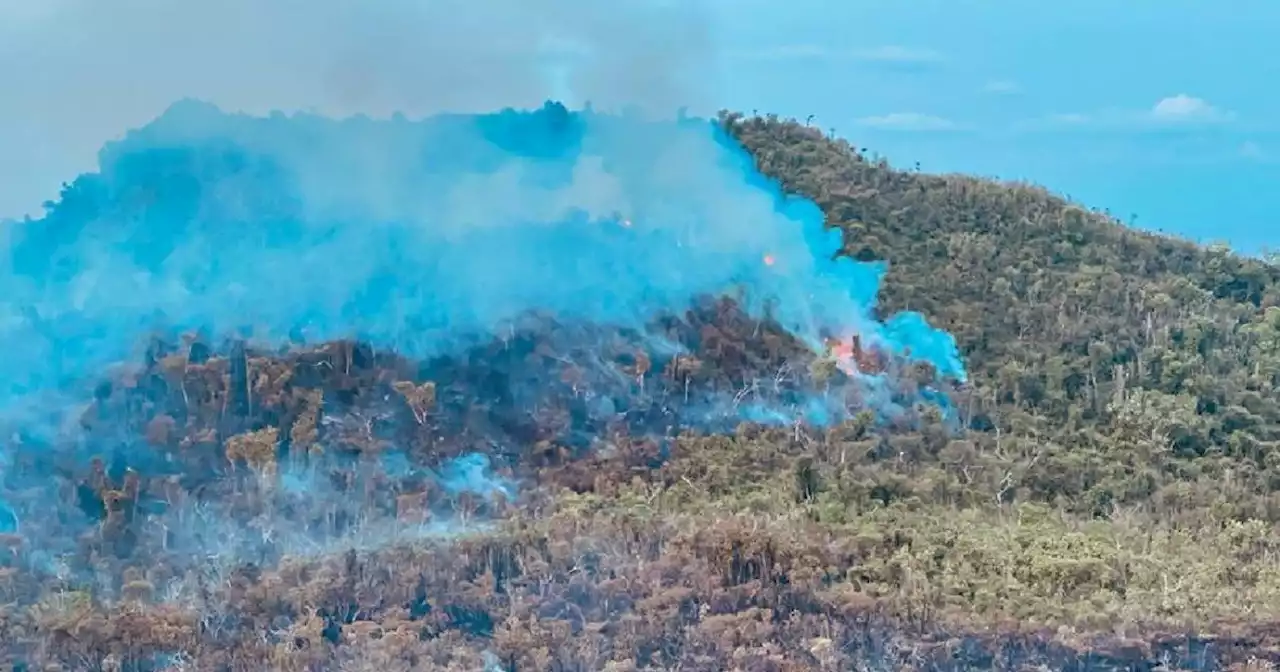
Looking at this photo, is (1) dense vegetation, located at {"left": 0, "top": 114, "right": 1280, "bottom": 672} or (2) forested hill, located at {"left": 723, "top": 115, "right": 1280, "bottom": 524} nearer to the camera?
(1) dense vegetation, located at {"left": 0, "top": 114, "right": 1280, "bottom": 672}

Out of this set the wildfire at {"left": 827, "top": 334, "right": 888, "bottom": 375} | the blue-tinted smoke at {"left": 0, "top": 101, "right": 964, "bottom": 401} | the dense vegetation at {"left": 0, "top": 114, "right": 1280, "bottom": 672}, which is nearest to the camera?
the dense vegetation at {"left": 0, "top": 114, "right": 1280, "bottom": 672}

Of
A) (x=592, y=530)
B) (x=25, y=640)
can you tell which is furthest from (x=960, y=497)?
(x=25, y=640)

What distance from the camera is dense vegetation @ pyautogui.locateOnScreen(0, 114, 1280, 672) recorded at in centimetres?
1082

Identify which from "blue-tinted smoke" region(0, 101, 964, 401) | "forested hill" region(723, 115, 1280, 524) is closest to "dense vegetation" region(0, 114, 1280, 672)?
"forested hill" region(723, 115, 1280, 524)

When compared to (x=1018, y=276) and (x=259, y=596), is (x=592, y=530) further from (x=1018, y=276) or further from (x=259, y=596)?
(x=1018, y=276)

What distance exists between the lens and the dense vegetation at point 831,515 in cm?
1082

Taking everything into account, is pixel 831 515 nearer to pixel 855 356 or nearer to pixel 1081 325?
pixel 855 356

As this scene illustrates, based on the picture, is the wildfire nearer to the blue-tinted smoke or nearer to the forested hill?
the blue-tinted smoke

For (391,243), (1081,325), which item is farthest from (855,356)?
(391,243)

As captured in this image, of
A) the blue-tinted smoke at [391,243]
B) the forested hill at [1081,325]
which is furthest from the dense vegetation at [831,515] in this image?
the blue-tinted smoke at [391,243]

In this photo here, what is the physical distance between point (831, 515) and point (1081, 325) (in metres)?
4.60

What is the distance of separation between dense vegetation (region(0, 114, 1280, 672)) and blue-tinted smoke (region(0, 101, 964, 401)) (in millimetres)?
486

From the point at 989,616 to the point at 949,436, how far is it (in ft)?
11.4

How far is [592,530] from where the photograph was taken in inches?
476
